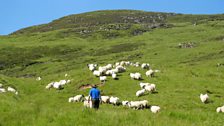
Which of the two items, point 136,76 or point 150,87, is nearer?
point 150,87

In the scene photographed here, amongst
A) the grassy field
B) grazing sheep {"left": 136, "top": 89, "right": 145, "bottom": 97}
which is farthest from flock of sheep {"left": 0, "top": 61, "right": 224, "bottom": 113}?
the grassy field

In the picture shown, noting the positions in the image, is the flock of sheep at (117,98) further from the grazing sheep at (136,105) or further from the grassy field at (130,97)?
the grassy field at (130,97)

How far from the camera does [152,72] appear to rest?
4678cm

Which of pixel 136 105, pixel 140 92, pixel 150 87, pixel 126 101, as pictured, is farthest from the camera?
pixel 150 87

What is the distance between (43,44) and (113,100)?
150 metres

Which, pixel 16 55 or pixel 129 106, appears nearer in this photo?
pixel 129 106

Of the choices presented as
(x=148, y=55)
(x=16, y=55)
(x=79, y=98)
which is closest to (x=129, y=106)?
(x=79, y=98)

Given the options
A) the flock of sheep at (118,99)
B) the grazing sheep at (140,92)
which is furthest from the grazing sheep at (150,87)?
the grazing sheep at (140,92)

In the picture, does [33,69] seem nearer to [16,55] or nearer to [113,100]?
[16,55]

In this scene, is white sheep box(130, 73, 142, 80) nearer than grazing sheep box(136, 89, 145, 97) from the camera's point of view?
No

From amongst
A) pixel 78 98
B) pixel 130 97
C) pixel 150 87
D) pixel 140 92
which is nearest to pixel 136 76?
pixel 150 87

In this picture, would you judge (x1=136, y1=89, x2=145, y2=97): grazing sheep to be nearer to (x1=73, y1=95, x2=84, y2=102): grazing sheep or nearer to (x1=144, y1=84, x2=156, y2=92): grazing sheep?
(x1=144, y1=84, x2=156, y2=92): grazing sheep

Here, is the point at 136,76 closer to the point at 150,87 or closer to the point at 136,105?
the point at 150,87

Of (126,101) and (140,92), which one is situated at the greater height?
(140,92)
